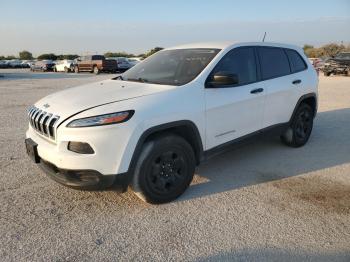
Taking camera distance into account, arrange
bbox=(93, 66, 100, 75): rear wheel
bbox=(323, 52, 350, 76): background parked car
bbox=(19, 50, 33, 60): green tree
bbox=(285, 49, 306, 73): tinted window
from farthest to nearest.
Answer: bbox=(19, 50, 33, 60): green tree, bbox=(93, 66, 100, 75): rear wheel, bbox=(323, 52, 350, 76): background parked car, bbox=(285, 49, 306, 73): tinted window

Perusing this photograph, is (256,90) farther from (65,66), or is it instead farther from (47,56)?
(47,56)

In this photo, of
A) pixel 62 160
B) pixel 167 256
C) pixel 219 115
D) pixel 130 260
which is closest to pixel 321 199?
pixel 219 115

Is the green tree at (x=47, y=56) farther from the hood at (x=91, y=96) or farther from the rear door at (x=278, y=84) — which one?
the hood at (x=91, y=96)

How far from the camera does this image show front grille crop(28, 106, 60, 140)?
3.71 meters

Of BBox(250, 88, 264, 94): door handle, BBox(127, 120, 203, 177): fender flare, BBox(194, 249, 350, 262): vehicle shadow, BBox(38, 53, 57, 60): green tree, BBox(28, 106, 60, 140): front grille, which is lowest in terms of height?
BBox(194, 249, 350, 262): vehicle shadow

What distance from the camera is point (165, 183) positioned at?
402 centimetres

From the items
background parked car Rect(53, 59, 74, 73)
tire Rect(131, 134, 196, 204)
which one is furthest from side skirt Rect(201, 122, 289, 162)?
background parked car Rect(53, 59, 74, 73)

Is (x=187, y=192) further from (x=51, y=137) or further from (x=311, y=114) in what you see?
(x=311, y=114)

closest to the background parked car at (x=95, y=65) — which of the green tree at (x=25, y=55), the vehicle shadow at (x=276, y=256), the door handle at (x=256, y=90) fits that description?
the door handle at (x=256, y=90)

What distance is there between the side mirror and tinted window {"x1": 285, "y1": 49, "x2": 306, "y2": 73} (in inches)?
82.3

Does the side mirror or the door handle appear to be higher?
the side mirror

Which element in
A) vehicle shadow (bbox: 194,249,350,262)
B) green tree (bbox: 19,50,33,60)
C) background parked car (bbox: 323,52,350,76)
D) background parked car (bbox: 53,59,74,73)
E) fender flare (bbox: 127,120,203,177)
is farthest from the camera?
green tree (bbox: 19,50,33,60)

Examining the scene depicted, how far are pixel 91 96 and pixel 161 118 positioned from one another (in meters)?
0.87

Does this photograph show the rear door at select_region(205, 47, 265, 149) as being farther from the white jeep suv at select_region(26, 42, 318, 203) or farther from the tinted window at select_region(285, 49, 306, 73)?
the tinted window at select_region(285, 49, 306, 73)
